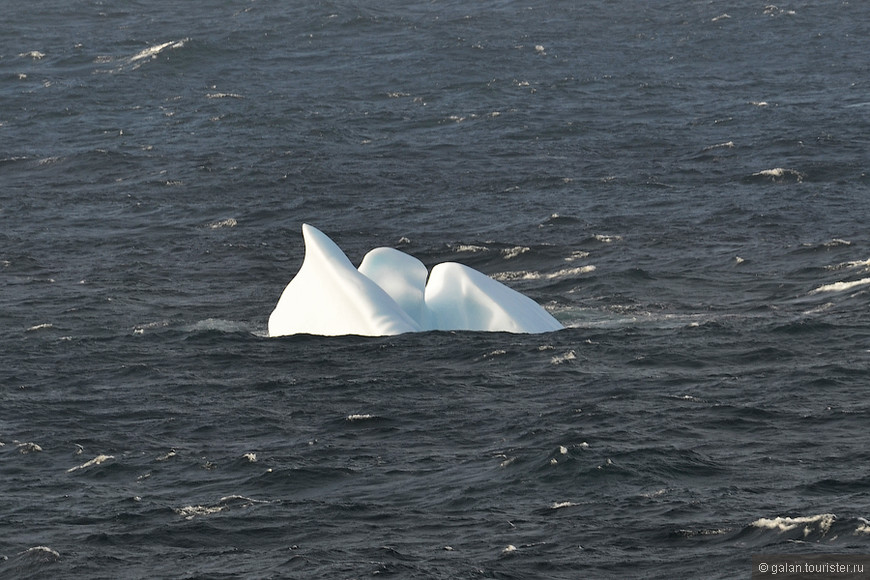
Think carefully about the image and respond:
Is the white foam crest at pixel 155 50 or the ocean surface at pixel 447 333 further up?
the white foam crest at pixel 155 50

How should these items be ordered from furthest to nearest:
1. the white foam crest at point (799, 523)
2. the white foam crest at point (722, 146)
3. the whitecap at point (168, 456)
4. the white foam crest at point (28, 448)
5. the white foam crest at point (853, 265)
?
the white foam crest at point (722, 146), the white foam crest at point (853, 265), the white foam crest at point (28, 448), the whitecap at point (168, 456), the white foam crest at point (799, 523)

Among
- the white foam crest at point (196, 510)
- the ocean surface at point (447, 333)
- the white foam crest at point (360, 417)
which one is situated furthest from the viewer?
the white foam crest at point (360, 417)

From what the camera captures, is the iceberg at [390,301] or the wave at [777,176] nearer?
the iceberg at [390,301]

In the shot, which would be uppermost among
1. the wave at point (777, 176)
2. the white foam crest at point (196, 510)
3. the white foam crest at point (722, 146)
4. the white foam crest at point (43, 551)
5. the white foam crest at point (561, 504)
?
the white foam crest at point (43, 551)

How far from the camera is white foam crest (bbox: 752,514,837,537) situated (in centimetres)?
3778

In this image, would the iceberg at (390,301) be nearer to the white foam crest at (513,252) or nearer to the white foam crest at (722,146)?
the white foam crest at (513,252)

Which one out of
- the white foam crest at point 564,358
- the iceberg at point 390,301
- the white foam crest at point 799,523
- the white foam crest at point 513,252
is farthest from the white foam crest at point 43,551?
the white foam crest at point 513,252

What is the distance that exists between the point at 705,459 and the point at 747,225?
32.0 metres

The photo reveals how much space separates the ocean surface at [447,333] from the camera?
40.0 metres

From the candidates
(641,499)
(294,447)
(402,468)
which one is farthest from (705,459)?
(294,447)

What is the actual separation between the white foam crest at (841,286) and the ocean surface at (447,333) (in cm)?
22

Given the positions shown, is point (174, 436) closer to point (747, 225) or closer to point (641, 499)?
point (641, 499)

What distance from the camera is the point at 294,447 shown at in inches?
1832

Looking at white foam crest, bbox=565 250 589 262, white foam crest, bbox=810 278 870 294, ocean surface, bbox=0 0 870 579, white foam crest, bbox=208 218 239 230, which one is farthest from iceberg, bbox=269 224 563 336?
white foam crest, bbox=208 218 239 230
